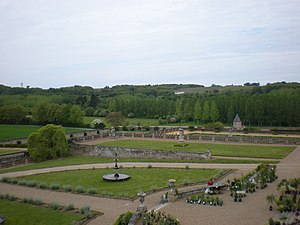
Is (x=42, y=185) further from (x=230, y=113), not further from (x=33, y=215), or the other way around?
(x=230, y=113)

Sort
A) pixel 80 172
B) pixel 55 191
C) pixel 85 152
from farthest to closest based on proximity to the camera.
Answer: pixel 85 152 < pixel 80 172 < pixel 55 191

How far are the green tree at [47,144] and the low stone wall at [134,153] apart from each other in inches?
91.3

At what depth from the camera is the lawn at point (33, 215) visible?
2183 centimetres

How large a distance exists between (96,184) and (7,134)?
1642 inches

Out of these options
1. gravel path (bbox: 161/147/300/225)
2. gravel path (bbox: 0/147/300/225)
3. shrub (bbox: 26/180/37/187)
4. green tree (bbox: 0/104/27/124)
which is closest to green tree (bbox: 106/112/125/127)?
green tree (bbox: 0/104/27/124)

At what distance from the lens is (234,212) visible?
21.3 meters

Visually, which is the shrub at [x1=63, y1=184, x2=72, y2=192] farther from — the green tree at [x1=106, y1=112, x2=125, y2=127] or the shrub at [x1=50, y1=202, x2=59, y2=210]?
the green tree at [x1=106, y1=112, x2=125, y2=127]

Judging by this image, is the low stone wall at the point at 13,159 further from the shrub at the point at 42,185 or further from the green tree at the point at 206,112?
the green tree at the point at 206,112

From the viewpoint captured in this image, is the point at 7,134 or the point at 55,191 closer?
the point at 55,191

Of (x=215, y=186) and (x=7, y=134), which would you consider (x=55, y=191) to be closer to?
(x=215, y=186)

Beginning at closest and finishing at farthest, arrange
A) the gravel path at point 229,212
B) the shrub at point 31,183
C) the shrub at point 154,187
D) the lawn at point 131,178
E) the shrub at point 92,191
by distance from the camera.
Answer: the gravel path at point 229,212 → the shrub at point 154,187 → the shrub at point 92,191 → the lawn at point 131,178 → the shrub at point 31,183

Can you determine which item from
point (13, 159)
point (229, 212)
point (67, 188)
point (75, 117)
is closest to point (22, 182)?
point (67, 188)

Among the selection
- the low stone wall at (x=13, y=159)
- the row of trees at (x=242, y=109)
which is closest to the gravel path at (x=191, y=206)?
the low stone wall at (x=13, y=159)

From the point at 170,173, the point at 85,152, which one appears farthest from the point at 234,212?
the point at 85,152
